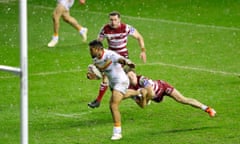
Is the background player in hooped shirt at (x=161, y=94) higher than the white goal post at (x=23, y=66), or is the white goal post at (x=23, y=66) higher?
the white goal post at (x=23, y=66)

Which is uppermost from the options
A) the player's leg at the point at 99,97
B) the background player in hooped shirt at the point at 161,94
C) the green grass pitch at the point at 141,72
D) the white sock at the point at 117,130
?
the background player in hooped shirt at the point at 161,94

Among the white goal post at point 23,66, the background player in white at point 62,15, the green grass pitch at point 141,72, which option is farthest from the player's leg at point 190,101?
the background player in white at point 62,15

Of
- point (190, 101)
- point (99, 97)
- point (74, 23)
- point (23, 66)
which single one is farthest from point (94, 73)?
point (74, 23)

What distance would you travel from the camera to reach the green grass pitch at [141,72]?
18.0m

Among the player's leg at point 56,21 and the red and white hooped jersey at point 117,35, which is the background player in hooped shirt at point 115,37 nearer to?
the red and white hooped jersey at point 117,35

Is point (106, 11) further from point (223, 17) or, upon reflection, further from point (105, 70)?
point (105, 70)

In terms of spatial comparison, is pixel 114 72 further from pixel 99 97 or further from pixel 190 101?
pixel 99 97

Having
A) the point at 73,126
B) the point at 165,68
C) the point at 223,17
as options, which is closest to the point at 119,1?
the point at 223,17

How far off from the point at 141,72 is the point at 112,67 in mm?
5877

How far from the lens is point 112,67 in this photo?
17.7 m

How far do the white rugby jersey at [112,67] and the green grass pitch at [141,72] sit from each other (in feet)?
3.08

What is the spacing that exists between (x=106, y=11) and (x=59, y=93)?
11.1 meters

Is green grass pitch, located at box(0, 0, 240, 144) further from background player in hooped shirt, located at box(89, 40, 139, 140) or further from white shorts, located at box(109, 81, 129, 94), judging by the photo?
white shorts, located at box(109, 81, 129, 94)

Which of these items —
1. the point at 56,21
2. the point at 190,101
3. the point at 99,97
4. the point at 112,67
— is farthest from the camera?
the point at 56,21
